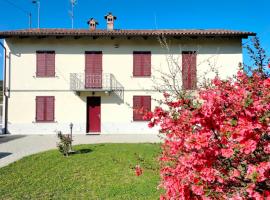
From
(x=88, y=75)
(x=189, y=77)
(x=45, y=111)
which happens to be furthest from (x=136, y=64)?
(x=189, y=77)

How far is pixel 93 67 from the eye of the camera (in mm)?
19516

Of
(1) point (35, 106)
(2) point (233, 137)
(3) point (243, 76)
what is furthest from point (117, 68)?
(2) point (233, 137)

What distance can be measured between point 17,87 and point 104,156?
35.8 ft

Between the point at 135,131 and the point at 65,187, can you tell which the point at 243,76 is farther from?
the point at 135,131

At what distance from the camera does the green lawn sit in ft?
22.3

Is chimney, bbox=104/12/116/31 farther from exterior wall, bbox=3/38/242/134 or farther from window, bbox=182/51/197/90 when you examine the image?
window, bbox=182/51/197/90

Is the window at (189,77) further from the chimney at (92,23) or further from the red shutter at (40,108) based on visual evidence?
the red shutter at (40,108)

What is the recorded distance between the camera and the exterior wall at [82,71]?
63.6ft

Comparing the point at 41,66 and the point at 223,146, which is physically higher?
the point at 41,66

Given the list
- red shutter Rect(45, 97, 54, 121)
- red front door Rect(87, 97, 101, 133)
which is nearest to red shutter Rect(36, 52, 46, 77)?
red shutter Rect(45, 97, 54, 121)

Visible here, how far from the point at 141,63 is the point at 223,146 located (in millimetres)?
16961

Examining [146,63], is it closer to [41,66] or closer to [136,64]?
[136,64]

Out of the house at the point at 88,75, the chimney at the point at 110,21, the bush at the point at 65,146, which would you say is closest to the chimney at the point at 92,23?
the chimney at the point at 110,21

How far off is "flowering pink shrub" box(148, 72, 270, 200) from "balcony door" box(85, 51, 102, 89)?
16.2m
